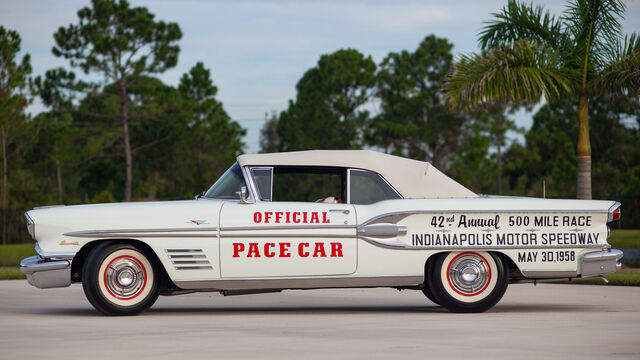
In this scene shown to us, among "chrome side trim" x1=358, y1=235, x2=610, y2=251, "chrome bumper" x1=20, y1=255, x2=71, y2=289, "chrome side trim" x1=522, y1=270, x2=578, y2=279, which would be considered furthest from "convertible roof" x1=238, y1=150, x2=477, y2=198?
"chrome bumper" x1=20, y1=255, x2=71, y2=289

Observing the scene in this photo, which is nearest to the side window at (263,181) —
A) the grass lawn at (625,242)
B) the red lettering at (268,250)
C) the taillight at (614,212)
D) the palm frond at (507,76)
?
the red lettering at (268,250)

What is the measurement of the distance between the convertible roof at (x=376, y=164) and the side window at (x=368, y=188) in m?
0.06

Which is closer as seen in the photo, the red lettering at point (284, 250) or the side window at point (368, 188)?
the red lettering at point (284, 250)

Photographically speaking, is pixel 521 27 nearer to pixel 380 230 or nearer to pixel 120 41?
pixel 380 230

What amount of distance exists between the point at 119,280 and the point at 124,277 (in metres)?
0.06

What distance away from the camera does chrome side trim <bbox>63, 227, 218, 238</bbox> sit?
28.9 ft

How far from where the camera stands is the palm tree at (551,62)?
54.9 ft

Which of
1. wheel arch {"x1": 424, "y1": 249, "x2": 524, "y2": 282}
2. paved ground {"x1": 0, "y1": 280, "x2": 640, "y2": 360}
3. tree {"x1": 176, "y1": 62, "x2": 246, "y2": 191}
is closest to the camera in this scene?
paved ground {"x1": 0, "y1": 280, "x2": 640, "y2": 360}

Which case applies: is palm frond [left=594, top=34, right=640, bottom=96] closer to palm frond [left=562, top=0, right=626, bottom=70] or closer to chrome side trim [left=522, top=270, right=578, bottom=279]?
palm frond [left=562, top=0, right=626, bottom=70]

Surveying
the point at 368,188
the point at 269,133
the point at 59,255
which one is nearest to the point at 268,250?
the point at 368,188

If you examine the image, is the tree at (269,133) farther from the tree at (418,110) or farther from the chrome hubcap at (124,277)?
the chrome hubcap at (124,277)

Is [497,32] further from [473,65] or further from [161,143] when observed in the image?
[161,143]

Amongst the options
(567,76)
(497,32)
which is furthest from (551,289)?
(497,32)

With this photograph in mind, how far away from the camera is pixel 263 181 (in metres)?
9.31
